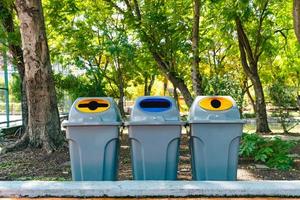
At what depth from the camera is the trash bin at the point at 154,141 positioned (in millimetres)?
4629

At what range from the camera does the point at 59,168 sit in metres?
7.07

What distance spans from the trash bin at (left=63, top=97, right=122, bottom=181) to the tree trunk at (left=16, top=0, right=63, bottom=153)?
3.88 metres

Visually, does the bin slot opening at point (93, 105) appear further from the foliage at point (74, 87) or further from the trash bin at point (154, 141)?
the foliage at point (74, 87)

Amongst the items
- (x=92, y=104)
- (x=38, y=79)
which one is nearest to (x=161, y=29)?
(x=38, y=79)

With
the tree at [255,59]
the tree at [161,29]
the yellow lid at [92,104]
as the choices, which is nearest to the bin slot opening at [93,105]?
the yellow lid at [92,104]

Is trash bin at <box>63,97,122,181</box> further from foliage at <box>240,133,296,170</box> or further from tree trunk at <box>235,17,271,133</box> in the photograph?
tree trunk at <box>235,17,271,133</box>

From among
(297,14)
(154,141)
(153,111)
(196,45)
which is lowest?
(154,141)

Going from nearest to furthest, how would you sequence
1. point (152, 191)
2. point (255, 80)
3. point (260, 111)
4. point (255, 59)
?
point (152, 191) → point (260, 111) → point (255, 80) → point (255, 59)

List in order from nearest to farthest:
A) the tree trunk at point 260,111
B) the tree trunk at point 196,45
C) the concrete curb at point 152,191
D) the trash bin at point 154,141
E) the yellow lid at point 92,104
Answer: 1. the concrete curb at point 152,191
2. the trash bin at point 154,141
3. the yellow lid at point 92,104
4. the tree trunk at point 196,45
5. the tree trunk at point 260,111

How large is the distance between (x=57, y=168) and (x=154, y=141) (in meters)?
2.99

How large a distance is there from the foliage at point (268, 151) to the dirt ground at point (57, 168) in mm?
159

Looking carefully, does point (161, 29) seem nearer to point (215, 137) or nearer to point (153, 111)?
point (153, 111)

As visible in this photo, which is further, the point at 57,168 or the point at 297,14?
the point at 297,14

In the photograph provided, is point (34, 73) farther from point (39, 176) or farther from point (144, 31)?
point (144, 31)
